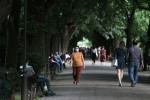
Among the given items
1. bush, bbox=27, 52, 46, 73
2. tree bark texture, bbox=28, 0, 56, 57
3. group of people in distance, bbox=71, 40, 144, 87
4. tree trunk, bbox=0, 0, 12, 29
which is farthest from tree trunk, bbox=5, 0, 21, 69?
tree trunk, bbox=0, 0, 12, 29

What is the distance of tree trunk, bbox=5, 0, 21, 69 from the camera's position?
65.6 feet

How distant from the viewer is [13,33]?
803 inches

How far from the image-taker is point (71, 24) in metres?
50.0

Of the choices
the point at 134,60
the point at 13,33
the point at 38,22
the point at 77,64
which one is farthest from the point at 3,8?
the point at 77,64

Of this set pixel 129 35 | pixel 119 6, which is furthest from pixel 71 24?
pixel 119 6

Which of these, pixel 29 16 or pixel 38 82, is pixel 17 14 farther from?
pixel 38 82

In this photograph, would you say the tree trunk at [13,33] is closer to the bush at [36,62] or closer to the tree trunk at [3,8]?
the bush at [36,62]

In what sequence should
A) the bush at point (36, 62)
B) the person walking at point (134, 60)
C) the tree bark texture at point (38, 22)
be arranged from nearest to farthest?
the bush at point (36, 62) → the person walking at point (134, 60) → the tree bark texture at point (38, 22)

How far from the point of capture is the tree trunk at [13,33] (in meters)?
20.0

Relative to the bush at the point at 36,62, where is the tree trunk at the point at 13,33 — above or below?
above

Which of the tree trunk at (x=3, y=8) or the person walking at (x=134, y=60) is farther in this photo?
the person walking at (x=134, y=60)

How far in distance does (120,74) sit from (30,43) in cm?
437

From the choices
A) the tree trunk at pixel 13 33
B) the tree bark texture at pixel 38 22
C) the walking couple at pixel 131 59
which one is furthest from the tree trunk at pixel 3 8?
the tree bark texture at pixel 38 22

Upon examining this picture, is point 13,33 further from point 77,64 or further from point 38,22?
point 77,64
